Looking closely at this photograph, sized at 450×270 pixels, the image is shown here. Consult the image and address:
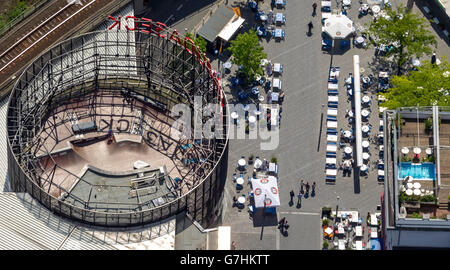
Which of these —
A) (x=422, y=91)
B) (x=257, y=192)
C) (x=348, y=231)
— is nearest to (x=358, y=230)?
(x=348, y=231)

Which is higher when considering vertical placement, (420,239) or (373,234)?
(373,234)

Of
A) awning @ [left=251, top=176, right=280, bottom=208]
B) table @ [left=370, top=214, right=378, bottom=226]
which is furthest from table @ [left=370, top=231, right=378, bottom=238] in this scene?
awning @ [left=251, top=176, right=280, bottom=208]

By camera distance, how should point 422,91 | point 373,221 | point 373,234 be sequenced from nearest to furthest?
1. point 373,234
2. point 373,221
3. point 422,91

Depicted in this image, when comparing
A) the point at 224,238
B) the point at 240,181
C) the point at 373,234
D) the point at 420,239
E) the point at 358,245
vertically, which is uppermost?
the point at 240,181

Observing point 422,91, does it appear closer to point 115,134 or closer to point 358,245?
point 358,245

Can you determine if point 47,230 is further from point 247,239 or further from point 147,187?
point 247,239

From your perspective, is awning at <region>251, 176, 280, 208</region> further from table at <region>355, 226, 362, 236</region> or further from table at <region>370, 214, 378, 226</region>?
table at <region>370, 214, 378, 226</region>
